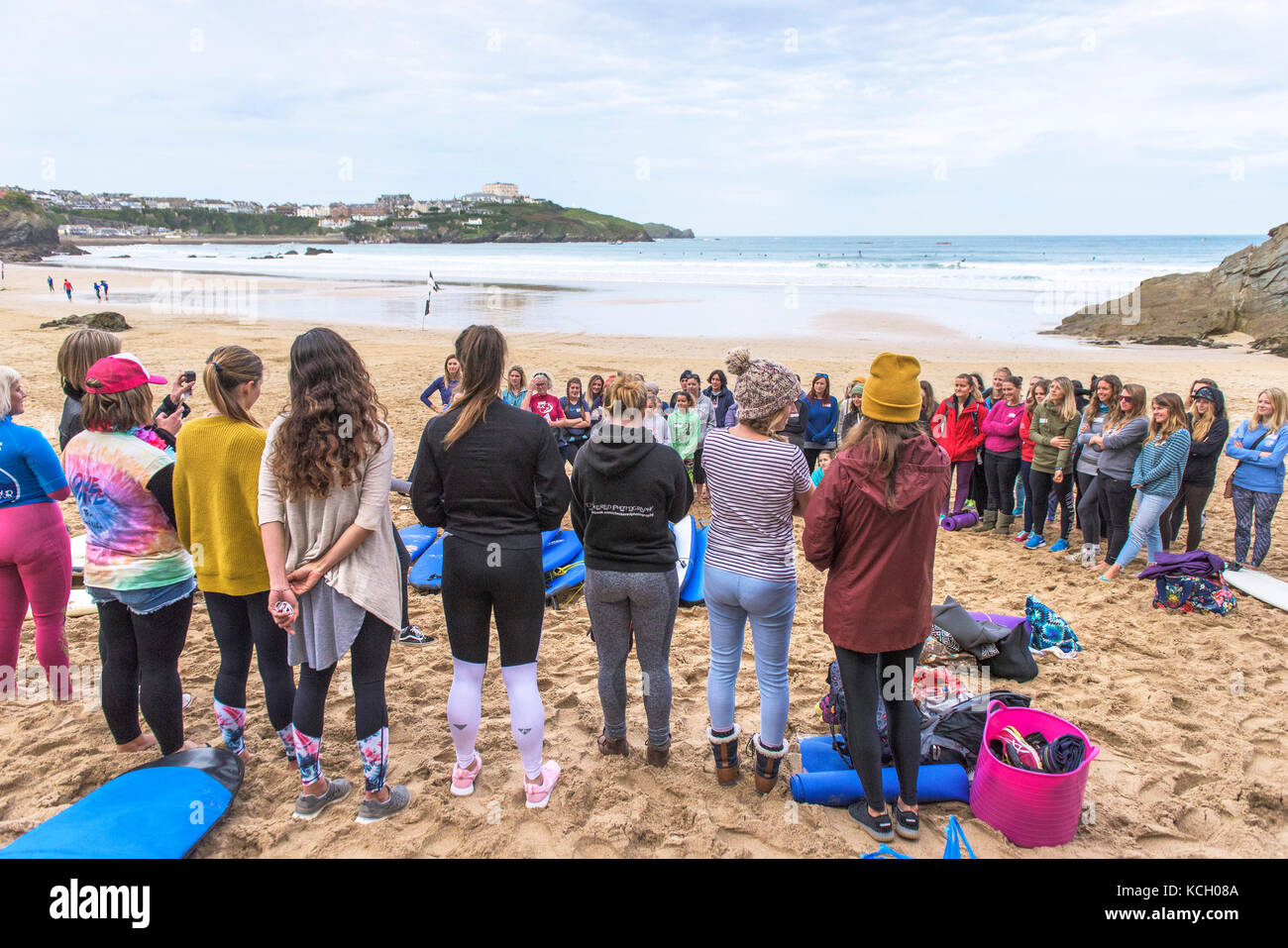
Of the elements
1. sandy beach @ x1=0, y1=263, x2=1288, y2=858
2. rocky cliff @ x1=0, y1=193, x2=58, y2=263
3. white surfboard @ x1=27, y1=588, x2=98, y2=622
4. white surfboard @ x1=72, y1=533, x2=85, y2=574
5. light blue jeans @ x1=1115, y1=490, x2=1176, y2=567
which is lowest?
sandy beach @ x1=0, y1=263, x2=1288, y2=858

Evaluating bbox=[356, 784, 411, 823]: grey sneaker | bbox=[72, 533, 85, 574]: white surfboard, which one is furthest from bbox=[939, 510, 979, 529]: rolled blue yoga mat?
bbox=[72, 533, 85, 574]: white surfboard

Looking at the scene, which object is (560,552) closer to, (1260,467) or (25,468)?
(25,468)

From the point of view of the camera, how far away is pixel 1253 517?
5.98 m

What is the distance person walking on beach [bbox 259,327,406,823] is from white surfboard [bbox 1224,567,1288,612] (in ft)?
19.7

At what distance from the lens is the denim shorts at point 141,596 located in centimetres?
309

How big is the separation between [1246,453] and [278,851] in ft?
23.5

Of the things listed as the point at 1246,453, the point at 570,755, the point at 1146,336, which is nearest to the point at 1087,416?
the point at 1246,453

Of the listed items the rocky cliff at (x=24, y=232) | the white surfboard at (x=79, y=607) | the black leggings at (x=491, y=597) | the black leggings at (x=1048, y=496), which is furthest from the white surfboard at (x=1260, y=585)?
the rocky cliff at (x=24, y=232)

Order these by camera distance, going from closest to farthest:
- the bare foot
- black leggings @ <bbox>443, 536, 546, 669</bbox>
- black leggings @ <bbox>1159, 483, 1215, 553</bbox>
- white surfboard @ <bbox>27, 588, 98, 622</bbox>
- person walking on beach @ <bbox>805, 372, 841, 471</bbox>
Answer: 1. black leggings @ <bbox>443, 536, 546, 669</bbox>
2. the bare foot
3. white surfboard @ <bbox>27, 588, 98, 622</bbox>
4. black leggings @ <bbox>1159, 483, 1215, 553</bbox>
5. person walking on beach @ <bbox>805, 372, 841, 471</bbox>

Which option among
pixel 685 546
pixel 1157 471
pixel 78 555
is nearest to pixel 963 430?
pixel 1157 471

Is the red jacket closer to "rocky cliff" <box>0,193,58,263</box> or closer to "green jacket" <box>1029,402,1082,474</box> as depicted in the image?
"green jacket" <box>1029,402,1082,474</box>

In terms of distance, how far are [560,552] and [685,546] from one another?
103 centimetres

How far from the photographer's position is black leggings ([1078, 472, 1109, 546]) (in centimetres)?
616
